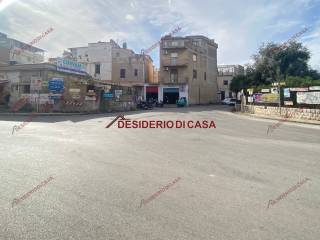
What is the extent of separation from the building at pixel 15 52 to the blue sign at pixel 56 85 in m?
16.0

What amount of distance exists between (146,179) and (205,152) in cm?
298

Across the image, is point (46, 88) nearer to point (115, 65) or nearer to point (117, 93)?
point (117, 93)

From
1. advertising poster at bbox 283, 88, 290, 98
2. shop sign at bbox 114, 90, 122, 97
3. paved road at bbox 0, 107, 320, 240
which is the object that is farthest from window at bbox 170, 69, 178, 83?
paved road at bbox 0, 107, 320, 240

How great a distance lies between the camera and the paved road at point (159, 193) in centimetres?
318

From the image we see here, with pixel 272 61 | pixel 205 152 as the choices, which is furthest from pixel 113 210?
pixel 272 61

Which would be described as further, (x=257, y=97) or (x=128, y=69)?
(x=128, y=69)

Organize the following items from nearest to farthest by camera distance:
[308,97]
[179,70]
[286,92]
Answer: [308,97] < [286,92] < [179,70]

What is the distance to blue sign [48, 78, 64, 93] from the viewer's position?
23500mm

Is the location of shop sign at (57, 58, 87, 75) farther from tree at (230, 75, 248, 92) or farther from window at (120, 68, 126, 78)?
tree at (230, 75, 248, 92)

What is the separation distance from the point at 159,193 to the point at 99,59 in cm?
4598

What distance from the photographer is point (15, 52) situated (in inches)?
1645

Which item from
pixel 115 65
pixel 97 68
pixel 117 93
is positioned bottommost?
pixel 117 93

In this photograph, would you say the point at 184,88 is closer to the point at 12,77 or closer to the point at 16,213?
the point at 12,77

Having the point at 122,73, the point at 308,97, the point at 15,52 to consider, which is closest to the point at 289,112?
the point at 308,97
